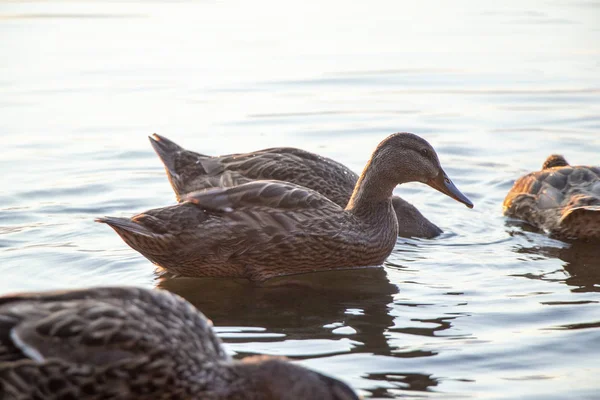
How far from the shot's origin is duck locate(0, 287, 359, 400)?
4.30 meters

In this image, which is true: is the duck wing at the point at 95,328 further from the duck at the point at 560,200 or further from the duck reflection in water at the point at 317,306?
the duck at the point at 560,200

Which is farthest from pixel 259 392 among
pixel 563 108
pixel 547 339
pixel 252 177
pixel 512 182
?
pixel 563 108

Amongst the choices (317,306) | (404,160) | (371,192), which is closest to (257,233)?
(317,306)

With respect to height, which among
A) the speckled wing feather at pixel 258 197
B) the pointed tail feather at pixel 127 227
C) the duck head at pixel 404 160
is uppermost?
the duck head at pixel 404 160

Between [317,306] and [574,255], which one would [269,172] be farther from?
[574,255]

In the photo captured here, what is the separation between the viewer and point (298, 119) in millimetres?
12000

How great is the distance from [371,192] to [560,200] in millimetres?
1962

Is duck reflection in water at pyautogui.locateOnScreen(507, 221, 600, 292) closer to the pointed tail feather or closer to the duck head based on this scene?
the duck head

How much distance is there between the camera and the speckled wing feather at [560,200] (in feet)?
27.3

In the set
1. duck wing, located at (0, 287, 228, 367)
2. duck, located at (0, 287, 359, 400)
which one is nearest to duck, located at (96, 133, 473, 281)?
duck wing, located at (0, 287, 228, 367)

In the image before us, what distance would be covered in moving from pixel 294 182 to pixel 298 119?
371 cm

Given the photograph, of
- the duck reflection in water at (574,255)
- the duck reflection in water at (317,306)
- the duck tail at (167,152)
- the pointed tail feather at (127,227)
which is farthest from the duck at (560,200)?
the pointed tail feather at (127,227)

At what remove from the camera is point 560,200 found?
890 cm

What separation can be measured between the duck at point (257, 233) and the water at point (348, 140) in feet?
0.51
